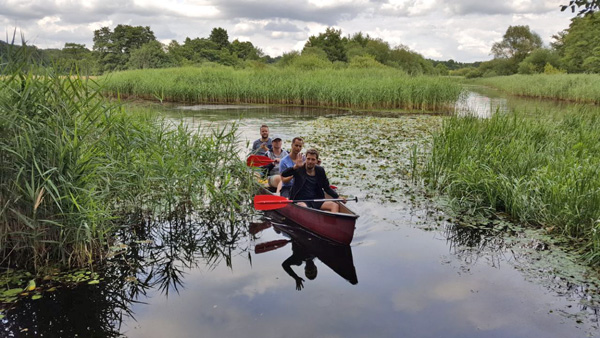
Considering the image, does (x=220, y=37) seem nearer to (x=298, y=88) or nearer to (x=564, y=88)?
(x=298, y=88)

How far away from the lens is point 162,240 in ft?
20.1

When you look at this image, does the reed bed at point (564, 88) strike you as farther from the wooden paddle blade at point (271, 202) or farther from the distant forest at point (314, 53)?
the wooden paddle blade at point (271, 202)

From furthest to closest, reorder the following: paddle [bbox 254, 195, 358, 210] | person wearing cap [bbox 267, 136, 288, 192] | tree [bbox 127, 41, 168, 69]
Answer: tree [bbox 127, 41, 168, 69] → person wearing cap [bbox 267, 136, 288, 192] → paddle [bbox 254, 195, 358, 210]

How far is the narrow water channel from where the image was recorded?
13.6 ft

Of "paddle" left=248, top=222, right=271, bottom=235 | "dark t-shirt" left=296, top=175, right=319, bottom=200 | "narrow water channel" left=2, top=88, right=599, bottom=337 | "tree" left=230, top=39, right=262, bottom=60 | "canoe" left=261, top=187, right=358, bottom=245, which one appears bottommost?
"narrow water channel" left=2, top=88, right=599, bottom=337

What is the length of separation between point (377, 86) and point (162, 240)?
16.2 meters

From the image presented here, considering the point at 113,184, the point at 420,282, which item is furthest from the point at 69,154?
the point at 420,282

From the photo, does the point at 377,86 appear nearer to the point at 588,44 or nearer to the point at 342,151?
the point at 342,151

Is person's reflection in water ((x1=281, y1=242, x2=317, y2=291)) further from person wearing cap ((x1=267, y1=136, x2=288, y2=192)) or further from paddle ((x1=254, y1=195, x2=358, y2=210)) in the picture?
person wearing cap ((x1=267, y1=136, x2=288, y2=192))

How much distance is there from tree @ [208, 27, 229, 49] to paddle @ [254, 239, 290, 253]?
50.9 meters

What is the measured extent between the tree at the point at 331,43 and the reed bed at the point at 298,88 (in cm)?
2056

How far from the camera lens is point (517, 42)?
223 feet

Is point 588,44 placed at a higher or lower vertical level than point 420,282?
higher

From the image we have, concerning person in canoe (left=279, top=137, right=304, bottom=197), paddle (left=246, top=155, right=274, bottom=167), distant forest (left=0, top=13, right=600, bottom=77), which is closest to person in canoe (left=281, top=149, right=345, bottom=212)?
person in canoe (left=279, top=137, right=304, bottom=197)
